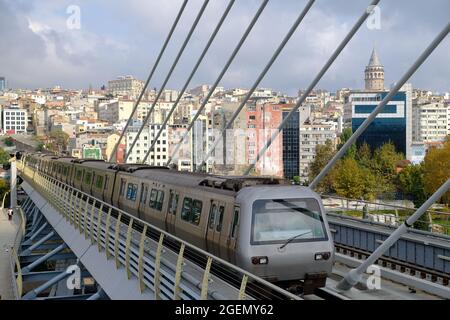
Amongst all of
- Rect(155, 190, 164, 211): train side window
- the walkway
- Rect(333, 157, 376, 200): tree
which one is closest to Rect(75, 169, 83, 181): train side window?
the walkway

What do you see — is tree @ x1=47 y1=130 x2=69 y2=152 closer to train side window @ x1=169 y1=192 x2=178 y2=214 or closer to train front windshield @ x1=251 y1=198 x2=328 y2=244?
train side window @ x1=169 y1=192 x2=178 y2=214

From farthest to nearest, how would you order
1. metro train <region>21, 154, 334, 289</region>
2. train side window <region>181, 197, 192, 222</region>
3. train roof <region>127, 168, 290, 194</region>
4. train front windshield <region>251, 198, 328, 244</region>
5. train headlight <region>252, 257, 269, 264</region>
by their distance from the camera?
train side window <region>181, 197, 192, 222</region> → train roof <region>127, 168, 290, 194</region> → train front windshield <region>251, 198, 328, 244</region> → metro train <region>21, 154, 334, 289</region> → train headlight <region>252, 257, 269, 264</region>

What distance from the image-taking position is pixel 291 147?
371 feet

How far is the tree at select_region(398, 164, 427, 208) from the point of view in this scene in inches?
2529

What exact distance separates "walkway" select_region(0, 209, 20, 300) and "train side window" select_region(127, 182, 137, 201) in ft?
15.4

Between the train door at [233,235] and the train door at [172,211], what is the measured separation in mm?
3490

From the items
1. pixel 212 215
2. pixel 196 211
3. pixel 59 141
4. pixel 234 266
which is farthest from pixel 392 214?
pixel 59 141

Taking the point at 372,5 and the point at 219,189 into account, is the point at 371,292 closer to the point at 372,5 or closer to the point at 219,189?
the point at 219,189

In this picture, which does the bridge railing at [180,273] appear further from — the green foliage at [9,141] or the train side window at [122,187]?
the green foliage at [9,141]

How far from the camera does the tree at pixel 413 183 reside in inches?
2529

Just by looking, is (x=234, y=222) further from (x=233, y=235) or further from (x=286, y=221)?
(x=286, y=221)

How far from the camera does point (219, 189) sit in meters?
11.6
